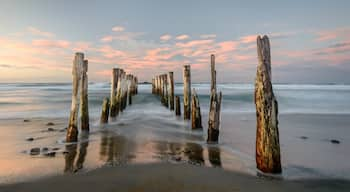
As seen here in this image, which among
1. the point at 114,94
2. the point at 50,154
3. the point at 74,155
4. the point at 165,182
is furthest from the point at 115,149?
the point at 114,94

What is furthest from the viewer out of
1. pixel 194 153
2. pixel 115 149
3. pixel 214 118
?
pixel 214 118

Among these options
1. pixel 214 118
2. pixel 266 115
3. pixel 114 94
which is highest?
pixel 114 94

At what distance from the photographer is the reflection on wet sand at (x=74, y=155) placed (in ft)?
14.9

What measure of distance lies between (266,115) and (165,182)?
A: 189 centimetres

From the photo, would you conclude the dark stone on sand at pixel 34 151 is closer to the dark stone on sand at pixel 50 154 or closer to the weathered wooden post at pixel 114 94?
the dark stone on sand at pixel 50 154

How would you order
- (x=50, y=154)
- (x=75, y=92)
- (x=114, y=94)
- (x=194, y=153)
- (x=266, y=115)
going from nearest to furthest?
(x=266, y=115), (x=50, y=154), (x=194, y=153), (x=75, y=92), (x=114, y=94)

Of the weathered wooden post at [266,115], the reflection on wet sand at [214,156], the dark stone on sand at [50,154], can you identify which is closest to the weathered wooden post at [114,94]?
the dark stone on sand at [50,154]

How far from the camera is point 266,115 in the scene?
4.25 meters

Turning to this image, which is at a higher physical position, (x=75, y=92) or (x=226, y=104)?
(x=75, y=92)

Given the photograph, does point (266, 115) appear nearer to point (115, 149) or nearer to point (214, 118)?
point (214, 118)

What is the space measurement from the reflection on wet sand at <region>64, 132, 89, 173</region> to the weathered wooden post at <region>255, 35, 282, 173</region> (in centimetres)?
310

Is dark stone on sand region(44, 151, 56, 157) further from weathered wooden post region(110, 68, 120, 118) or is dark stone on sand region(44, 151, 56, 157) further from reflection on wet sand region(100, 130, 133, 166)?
weathered wooden post region(110, 68, 120, 118)

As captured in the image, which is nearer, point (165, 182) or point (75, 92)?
point (165, 182)

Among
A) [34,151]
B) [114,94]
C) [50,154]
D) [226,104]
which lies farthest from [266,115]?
[226,104]
